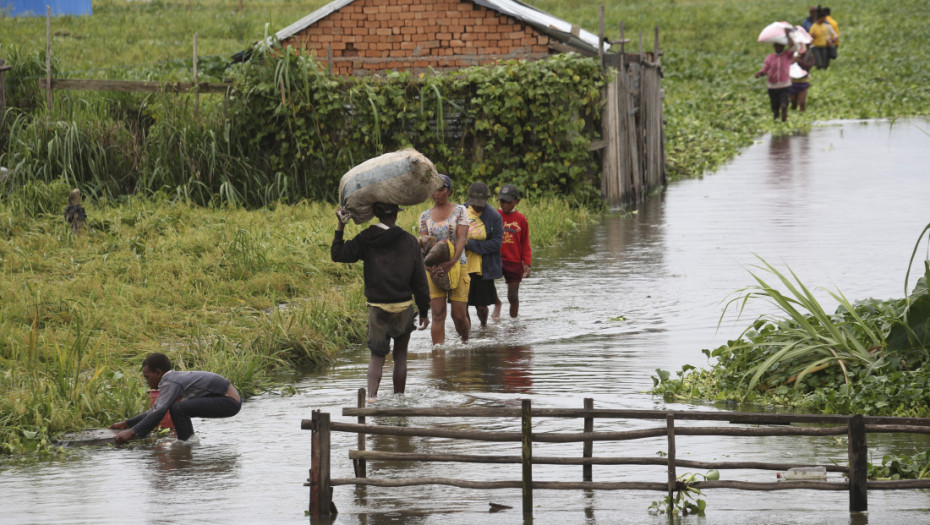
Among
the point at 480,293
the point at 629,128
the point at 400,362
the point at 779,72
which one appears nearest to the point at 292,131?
the point at 629,128

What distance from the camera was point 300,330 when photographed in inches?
399

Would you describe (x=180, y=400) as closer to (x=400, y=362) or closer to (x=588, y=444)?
(x=400, y=362)

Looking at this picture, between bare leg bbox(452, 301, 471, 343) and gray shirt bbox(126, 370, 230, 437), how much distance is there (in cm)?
274

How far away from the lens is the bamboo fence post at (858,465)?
19.3 ft

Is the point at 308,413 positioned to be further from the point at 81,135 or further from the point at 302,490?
the point at 81,135

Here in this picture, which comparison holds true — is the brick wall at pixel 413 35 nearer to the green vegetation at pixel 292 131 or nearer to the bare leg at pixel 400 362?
the green vegetation at pixel 292 131

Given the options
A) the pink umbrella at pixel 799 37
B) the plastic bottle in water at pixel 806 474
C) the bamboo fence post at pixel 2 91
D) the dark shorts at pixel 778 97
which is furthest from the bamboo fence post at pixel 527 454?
the dark shorts at pixel 778 97

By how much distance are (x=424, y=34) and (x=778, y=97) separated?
1192cm

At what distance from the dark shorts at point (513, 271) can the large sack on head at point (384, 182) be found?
10.7 feet

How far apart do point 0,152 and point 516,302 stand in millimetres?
10342

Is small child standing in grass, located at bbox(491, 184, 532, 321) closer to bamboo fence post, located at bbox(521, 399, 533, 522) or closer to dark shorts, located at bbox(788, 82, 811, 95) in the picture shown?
bamboo fence post, located at bbox(521, 399, 533, 522)

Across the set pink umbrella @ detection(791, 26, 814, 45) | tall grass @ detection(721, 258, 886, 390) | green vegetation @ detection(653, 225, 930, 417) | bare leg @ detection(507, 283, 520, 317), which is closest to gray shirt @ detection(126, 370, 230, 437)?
green vegetation @ detection(653, 225, 930, 417)

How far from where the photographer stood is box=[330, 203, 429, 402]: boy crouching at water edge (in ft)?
26.7

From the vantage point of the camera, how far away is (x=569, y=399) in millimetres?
8477
